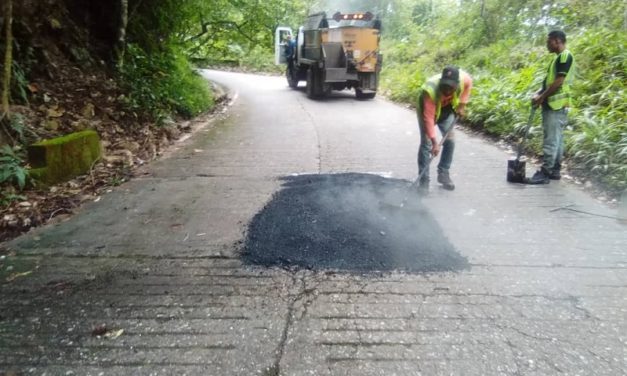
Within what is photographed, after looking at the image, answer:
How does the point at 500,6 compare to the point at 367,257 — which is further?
the point at 500,6

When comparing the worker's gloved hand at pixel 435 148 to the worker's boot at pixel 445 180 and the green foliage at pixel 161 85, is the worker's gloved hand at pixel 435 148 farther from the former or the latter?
the green foliage at pixel 161 85

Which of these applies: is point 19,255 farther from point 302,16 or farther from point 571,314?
point 302,16

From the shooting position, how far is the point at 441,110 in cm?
485

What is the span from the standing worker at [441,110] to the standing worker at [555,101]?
100 cm

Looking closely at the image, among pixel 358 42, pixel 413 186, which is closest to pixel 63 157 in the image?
pixel 413 186

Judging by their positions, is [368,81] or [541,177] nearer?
[541,177]

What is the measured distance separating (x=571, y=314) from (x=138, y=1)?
9.80 m

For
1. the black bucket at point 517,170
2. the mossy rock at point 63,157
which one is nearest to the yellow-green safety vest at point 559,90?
the black bucket at point 517,170

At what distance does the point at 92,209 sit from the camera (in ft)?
14.9

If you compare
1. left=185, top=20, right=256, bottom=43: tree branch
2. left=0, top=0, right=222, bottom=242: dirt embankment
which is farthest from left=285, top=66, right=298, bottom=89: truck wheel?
left=0, top=0, right=222, bottom=242: dirt embankment

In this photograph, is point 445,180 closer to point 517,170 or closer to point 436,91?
point 517,170

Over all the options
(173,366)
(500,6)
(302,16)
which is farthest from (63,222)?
(302,16)

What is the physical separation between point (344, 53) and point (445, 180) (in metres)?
8.09

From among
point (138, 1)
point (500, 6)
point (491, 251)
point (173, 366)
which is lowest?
point (173, 366)
